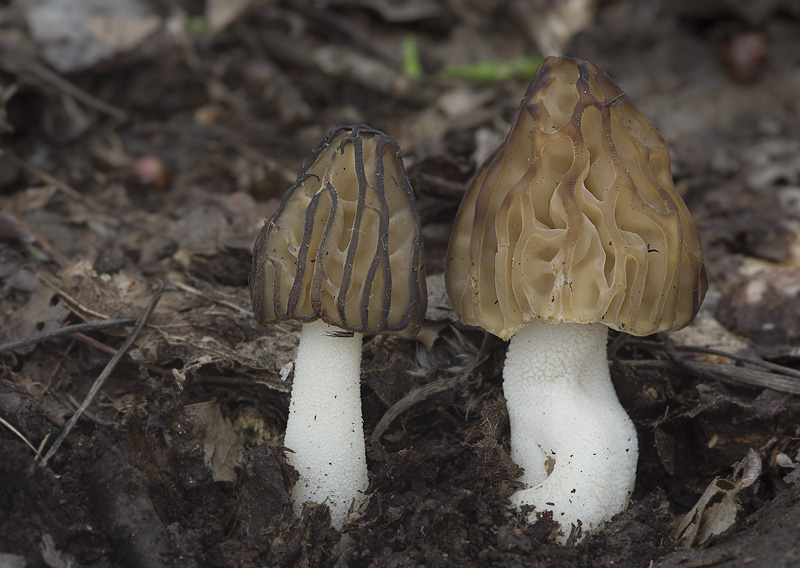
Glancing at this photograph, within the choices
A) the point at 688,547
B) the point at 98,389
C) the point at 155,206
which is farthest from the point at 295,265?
the point at 155,206

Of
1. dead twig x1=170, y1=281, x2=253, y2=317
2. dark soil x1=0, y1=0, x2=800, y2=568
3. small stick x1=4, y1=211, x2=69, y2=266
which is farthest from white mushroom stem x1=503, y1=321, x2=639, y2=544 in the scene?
small stick x1=4, y1=211, x2=69, y2=266

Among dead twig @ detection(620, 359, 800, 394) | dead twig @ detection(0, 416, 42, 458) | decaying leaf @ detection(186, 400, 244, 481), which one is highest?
dead twig @ detection(620, 359, 800, 394)

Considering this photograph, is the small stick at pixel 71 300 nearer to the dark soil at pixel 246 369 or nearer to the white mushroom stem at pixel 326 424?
the dark soil at pixel 246 369

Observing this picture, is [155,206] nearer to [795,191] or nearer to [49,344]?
[49,344]

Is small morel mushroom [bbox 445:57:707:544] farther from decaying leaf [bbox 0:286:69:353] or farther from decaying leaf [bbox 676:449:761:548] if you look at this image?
decaying leaf [bbox 0:286:69:353]

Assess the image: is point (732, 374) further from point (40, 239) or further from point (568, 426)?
point (40, 239)

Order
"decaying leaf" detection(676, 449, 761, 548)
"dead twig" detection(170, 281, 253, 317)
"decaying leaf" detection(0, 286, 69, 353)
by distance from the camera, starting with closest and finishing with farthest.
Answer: "decaying leaf" detection(676, 449, 761, 548), "decaying leaf" detection(0, 286, 69, 353), "dead twig" detection(170, 281, 253, 317)

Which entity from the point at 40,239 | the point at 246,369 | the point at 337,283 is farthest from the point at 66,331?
the point at 337,283
